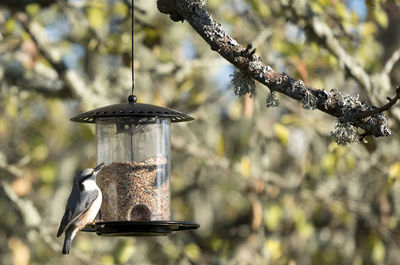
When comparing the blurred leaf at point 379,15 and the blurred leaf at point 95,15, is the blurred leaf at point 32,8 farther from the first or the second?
the blurred leaf at point 379,15

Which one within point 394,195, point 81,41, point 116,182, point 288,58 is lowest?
point 116,182

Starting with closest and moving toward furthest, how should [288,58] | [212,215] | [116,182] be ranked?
[116,182], [288,58], [212,215]

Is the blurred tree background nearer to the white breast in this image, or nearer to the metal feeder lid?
the metal feeder lid

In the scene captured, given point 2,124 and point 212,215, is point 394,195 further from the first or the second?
point 2,124

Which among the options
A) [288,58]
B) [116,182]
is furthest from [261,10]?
[116,182]

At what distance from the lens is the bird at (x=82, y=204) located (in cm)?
586

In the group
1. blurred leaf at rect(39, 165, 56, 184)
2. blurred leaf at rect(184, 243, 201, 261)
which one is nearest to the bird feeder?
blurred leaf at rect(184, 243, 201, 261)

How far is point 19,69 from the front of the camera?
10.1m

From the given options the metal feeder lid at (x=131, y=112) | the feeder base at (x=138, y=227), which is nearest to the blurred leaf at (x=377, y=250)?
the feeder base at (x=138, y=227)

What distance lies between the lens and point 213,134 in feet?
43.8

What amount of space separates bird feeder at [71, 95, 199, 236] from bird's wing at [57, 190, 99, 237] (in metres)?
0.14

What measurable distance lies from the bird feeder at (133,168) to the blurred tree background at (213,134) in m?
1.51

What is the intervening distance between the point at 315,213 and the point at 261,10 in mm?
5763

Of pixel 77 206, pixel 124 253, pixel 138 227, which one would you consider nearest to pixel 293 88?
pixel 138 227
